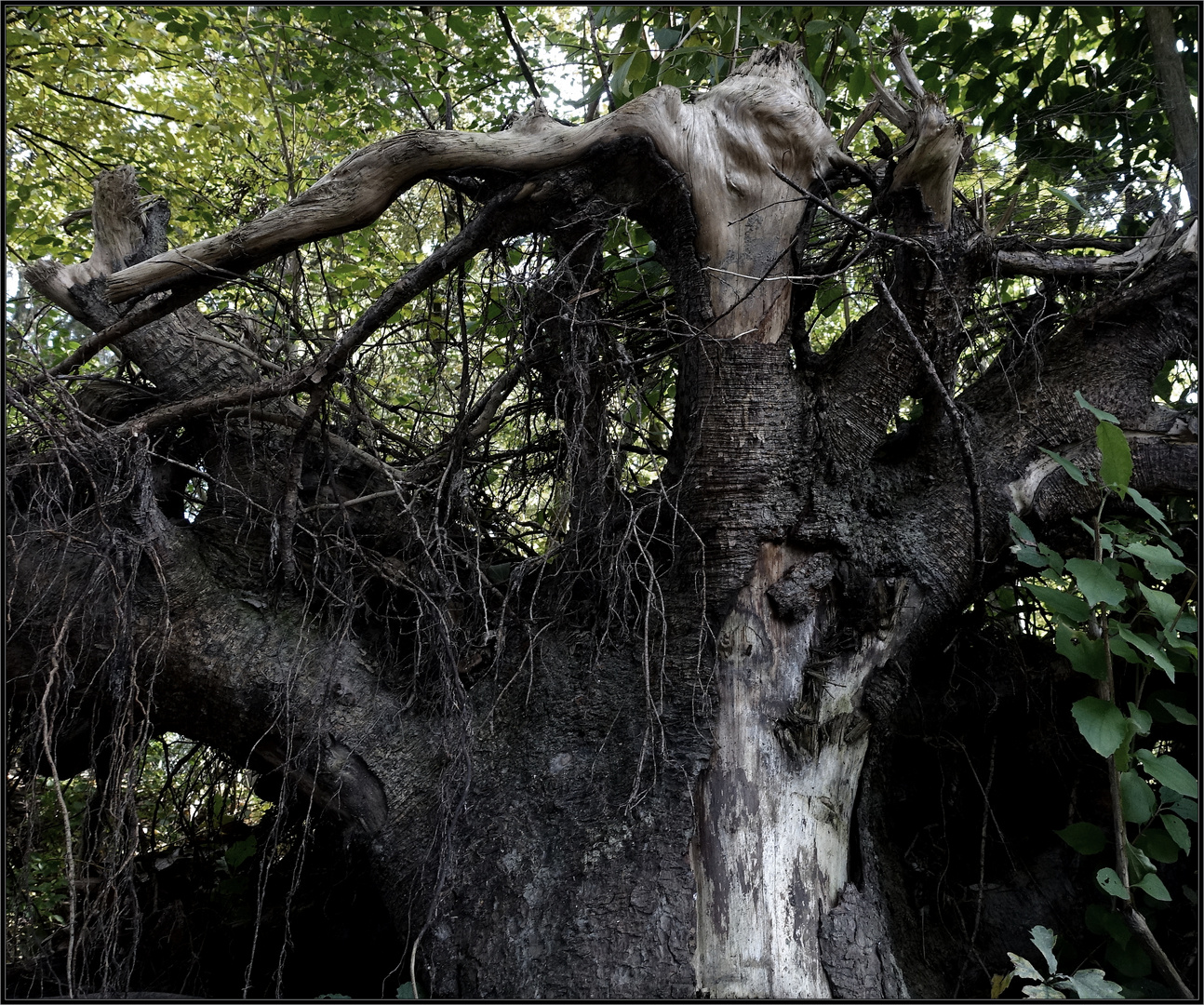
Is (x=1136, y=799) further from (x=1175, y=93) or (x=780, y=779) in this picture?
(x=1175, y=93)

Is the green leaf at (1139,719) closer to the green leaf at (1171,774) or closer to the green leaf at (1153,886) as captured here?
the green leaf at (1171,774)

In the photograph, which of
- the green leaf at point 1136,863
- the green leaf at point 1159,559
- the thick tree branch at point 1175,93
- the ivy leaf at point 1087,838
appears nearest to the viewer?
the green leaf at point 1159,559

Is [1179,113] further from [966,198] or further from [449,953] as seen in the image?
[449,953]

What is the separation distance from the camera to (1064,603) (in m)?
2.21

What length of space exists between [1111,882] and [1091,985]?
32cm

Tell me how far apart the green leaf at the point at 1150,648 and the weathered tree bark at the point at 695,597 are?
0.45m

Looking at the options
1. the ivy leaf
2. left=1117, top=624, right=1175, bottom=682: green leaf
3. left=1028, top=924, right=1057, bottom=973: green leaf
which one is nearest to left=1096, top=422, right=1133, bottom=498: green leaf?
left=1117, top=624, right=1175, bottom=682: green leaf

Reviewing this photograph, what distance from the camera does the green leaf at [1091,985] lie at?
2.01 meters

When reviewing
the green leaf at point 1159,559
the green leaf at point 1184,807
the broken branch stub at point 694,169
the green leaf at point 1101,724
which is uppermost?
the broken branch stub at point 694,169

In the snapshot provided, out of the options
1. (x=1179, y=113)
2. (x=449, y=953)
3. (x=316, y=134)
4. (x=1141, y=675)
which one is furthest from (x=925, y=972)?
(x=316, y=134)

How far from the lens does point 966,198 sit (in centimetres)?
286

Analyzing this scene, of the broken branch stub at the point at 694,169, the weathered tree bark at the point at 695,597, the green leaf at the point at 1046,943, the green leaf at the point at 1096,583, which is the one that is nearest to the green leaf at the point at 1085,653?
the green leaf at the point at 1096,583

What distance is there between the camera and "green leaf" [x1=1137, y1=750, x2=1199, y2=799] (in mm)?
2056

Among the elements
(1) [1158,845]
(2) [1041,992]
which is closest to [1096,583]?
(1) [1158,845]
